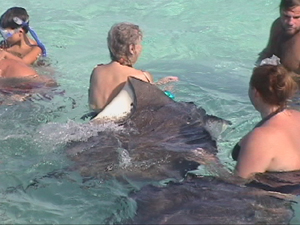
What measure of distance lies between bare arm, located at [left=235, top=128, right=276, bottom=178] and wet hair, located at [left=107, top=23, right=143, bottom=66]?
5.83 feet

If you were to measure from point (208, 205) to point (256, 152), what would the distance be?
0.52 metres

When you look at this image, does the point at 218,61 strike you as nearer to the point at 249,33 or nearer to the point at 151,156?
the point at 249,33

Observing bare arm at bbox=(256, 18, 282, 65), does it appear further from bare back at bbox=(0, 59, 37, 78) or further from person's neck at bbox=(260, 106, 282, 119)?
bare back at bbox=(0, 59, 37, 78)

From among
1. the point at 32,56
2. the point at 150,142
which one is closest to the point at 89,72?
the point at 32,56

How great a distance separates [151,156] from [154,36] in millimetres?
4997

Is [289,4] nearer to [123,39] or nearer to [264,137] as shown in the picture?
[123,39]

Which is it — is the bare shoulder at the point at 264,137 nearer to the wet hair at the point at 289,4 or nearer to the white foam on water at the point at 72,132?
the white foam on water at the point at 72,132

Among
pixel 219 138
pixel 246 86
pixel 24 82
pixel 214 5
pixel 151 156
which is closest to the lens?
pixel 151 156

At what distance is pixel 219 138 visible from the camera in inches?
224

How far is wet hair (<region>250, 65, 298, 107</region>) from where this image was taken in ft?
12.9

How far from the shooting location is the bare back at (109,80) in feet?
17.5

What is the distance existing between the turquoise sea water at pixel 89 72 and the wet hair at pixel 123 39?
32.3 inches

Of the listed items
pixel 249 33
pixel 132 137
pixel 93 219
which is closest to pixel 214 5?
pixel 249 33

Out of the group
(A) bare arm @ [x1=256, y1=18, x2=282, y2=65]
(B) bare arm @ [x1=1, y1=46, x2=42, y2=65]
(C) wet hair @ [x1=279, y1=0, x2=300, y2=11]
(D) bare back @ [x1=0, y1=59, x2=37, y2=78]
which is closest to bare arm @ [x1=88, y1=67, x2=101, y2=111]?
(D) bare back @ [x1=0, y1=59, x2=37, y2=78]
